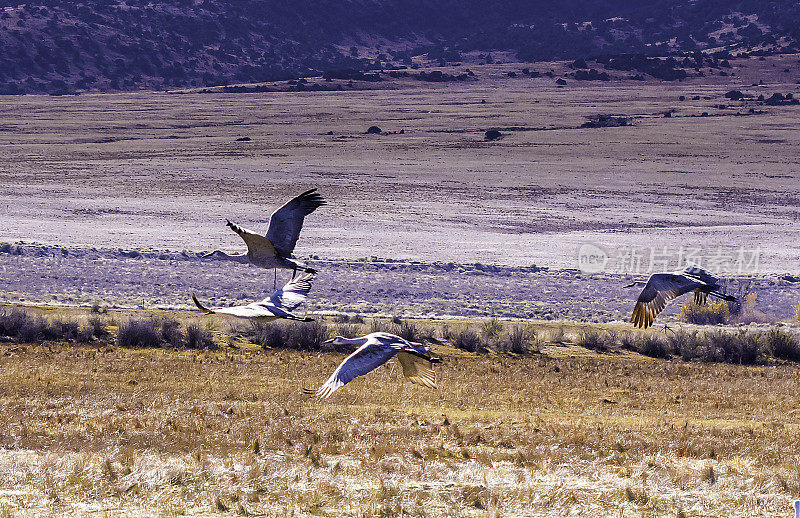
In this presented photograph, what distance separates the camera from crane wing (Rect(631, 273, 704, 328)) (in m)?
9.07

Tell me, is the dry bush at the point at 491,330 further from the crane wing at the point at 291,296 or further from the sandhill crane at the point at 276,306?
the crane wing at the point at 291,296

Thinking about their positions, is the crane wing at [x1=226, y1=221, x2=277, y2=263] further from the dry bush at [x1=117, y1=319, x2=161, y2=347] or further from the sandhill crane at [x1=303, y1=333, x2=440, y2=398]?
the dry bush at [x1=117, y1=319, x2=161, y2=347]

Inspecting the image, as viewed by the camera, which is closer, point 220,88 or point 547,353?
point 547,353

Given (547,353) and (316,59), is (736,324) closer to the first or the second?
(547,353)

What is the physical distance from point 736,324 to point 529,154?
23.8 metres

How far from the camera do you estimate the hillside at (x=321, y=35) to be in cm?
9631

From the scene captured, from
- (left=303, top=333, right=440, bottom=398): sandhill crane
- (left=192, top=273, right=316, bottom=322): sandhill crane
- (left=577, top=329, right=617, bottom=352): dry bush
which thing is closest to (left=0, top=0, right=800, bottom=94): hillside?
(left=577, top=329, right=617, bottom=352): dry bush

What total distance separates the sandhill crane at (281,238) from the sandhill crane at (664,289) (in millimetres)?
2799

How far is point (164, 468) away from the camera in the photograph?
11.0 meters

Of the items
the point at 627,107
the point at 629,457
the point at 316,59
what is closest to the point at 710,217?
the point at 629,457

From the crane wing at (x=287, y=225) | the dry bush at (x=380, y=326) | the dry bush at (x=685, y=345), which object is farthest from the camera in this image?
the dry bush at (x=380, y=326)

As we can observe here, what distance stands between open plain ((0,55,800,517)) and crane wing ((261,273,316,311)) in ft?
8.36

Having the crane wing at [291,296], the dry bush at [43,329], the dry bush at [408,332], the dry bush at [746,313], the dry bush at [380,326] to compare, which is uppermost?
the crane wing at [291,296]

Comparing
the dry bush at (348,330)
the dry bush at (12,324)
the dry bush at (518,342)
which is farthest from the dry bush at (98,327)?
the dry bush at (518,342)
